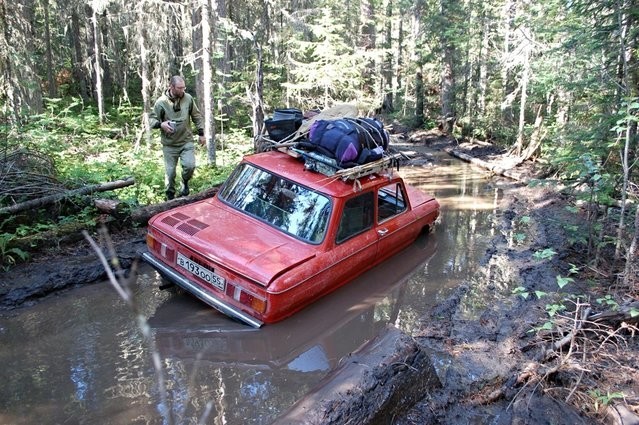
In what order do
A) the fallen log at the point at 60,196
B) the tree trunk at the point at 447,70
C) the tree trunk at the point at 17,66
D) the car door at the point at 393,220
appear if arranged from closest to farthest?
the fallen log at the point at 60,196 → the car door at the point at 393,220 → the tree trunk at the point at 17,66 → the tree trunk at the point at 447,70

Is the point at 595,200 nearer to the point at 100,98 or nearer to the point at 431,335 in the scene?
the point at 431,335

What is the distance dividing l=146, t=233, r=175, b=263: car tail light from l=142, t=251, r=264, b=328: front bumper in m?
0.09

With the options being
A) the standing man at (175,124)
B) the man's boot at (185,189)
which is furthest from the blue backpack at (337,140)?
the man's boot at (185,189)

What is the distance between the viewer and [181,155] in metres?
8.74

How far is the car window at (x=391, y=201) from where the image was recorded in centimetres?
749

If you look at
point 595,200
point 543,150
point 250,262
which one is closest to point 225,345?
point 250,262

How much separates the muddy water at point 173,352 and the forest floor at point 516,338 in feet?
1.39

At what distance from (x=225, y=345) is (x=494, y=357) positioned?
2885 mm

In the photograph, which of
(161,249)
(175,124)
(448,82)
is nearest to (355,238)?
(161,249)

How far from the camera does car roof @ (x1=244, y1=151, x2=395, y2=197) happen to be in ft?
20.4

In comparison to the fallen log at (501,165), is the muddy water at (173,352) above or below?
below

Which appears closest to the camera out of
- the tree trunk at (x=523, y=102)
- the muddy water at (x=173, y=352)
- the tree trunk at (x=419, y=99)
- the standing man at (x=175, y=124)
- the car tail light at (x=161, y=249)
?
the muddy water at (x=173, y=352)

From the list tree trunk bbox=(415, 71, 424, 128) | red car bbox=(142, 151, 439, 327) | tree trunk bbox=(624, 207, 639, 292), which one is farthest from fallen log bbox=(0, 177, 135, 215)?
tree trunk bbox=(415, 71, 424, 128)

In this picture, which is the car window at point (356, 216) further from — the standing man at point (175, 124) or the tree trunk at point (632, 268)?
the standing man at point (175, 124)
